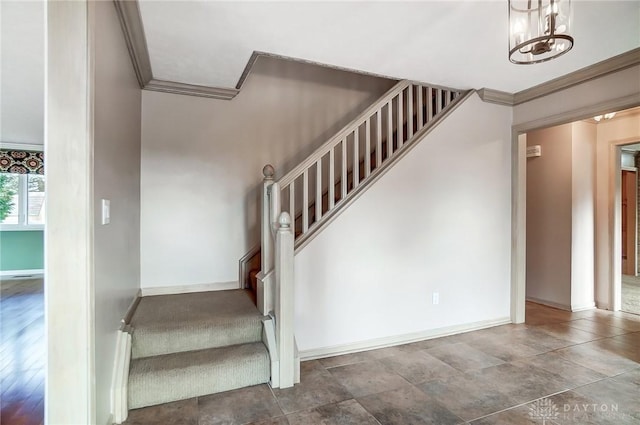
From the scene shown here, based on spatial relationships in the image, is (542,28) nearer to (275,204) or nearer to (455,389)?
(275,204)

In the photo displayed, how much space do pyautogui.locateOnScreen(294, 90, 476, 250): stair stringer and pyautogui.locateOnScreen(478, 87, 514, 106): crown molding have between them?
4.3 inches

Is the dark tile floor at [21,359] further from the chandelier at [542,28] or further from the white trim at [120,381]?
the chandelier at [542,28]

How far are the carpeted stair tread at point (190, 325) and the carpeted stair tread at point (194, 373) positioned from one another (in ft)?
0.20

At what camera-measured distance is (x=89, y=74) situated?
138 centimetres

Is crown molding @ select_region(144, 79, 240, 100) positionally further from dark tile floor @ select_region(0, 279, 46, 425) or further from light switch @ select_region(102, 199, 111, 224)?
dark tile floor @ select_region(0, 279, 46, 425)

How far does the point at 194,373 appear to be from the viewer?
220 centimetres

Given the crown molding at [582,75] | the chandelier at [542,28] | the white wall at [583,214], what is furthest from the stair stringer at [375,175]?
the white wall at [583,214]

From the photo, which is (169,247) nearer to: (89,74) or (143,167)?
(143,167)

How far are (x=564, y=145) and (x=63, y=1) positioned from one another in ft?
17.1

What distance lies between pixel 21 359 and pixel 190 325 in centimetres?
159

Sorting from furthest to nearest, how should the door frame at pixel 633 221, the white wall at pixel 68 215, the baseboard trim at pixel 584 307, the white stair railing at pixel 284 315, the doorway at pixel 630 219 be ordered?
the door frame at pixel 633 221
the doorway at pixel 630 219
the baseboard trim at pixel 584 307
the white stair railing at pixel 284 315
the white wall at pixel 68 215

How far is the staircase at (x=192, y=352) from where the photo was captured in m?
2.12

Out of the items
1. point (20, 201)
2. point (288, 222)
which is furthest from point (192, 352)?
point (20, 201)

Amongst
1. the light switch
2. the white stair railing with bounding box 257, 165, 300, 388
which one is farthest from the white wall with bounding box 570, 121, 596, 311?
the light switch
